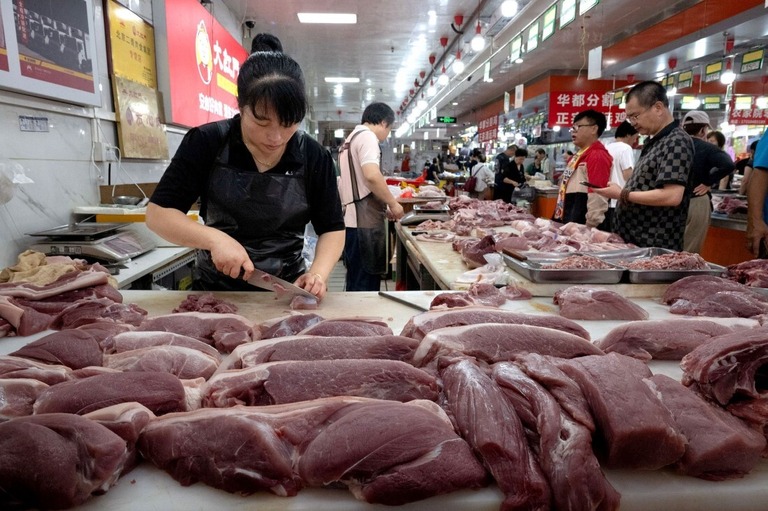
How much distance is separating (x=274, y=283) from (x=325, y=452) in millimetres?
1450

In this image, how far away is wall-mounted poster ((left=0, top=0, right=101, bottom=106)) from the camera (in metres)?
3.51

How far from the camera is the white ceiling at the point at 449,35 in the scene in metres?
9.19

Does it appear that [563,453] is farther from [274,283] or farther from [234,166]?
[234,166]

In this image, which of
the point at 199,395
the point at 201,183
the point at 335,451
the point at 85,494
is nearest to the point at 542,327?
the point at 335,451

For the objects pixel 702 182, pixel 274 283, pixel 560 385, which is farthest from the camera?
pixel 702 182

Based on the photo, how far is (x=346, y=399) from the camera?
137 cm

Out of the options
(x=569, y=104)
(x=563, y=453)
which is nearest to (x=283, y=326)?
(x=563, y=453)

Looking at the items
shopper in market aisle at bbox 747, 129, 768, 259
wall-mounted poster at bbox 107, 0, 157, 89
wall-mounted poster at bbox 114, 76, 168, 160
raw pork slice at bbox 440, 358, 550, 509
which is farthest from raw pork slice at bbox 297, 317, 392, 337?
shopper in market aisle at bbox 747, 129, 768, 259

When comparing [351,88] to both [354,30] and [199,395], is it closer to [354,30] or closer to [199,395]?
[354,30]

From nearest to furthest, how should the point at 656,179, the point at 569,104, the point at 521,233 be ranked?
the point at 656,179
the point at 521,233
the point at 569,104

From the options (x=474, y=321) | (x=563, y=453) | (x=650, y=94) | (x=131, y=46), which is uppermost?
(x=131, y=46)

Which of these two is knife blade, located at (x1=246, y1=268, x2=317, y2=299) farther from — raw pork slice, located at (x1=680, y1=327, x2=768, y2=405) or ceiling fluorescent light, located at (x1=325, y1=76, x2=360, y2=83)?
ceiling fluorescent light, located at (x1=325, y1=76, x2=360, y2=83)

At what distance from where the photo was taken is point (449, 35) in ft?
38.1

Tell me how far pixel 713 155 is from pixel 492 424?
6.72 metres
